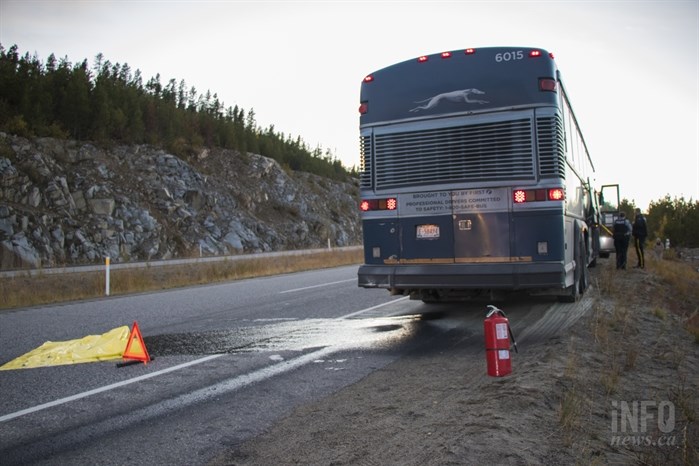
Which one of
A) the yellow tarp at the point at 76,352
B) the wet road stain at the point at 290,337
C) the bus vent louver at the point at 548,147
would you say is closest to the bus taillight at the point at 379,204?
the wet road stain at the point at 290,337

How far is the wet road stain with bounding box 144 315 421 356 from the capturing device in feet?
23.9

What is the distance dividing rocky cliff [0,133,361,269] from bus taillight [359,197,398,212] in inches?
1013

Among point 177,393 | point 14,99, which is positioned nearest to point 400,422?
point 177,393

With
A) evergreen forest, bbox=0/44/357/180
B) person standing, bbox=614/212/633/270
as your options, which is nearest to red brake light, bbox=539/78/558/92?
person standing, bbox=614/212/633/270

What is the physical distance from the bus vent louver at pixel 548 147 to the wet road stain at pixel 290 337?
308cm

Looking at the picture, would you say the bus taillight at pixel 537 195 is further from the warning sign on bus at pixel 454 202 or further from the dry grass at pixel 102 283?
the dry grass at pixel 102 283

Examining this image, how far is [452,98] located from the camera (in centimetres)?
789

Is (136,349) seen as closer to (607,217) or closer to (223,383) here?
(223,383)

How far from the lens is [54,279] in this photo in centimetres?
2072

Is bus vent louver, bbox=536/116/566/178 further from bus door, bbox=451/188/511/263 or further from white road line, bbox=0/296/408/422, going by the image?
white road line, bbox=0/296/408/422

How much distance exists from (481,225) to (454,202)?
0.52m

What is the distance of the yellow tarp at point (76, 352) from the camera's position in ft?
21.5

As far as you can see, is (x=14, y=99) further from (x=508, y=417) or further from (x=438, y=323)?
(x=508, y=417)

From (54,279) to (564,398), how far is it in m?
20.9
